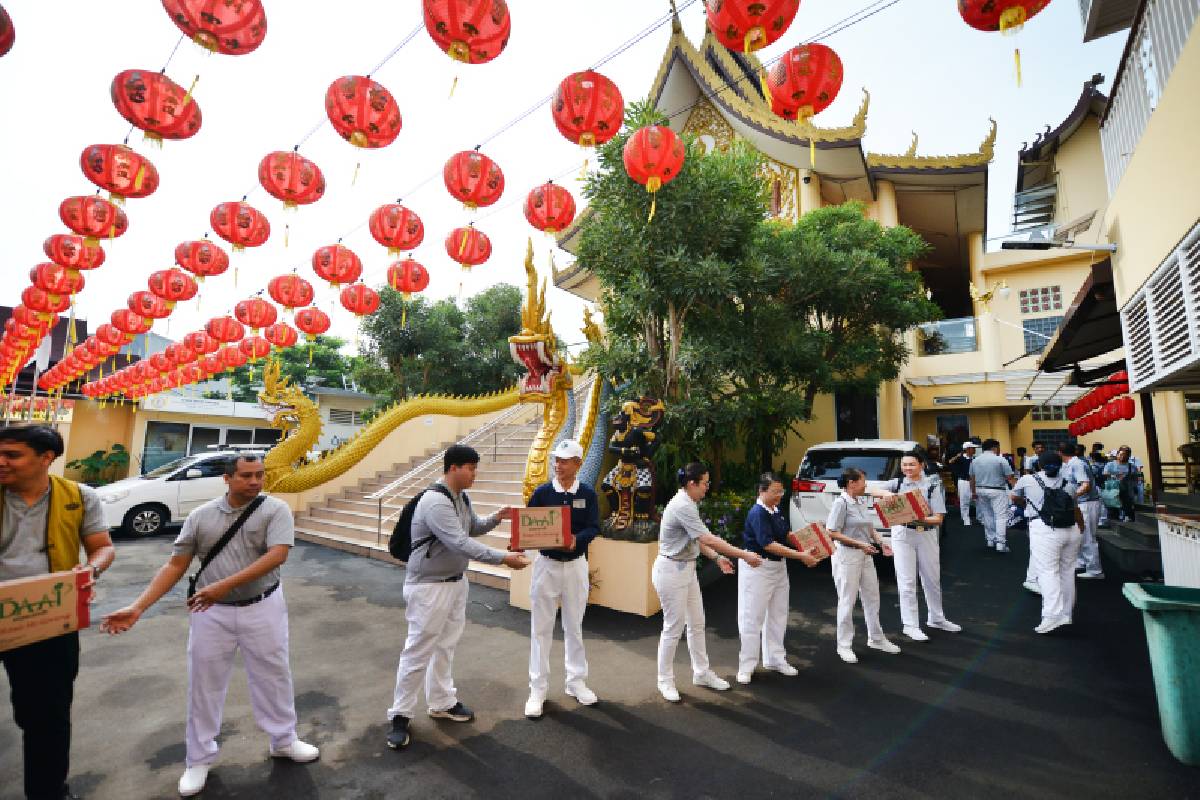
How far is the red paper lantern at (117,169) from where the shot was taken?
6.85 metres

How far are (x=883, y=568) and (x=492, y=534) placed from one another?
5.68m

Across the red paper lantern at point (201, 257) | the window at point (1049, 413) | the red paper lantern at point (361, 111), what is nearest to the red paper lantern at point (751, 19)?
the red paper lantern at point (361, 111)

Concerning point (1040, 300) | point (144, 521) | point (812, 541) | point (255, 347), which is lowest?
point (144, 521)

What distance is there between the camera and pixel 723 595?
655 centimetres

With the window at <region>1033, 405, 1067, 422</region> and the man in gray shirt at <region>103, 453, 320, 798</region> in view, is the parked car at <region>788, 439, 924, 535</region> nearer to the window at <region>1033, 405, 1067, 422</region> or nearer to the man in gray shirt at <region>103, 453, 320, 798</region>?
the man in gray shirt at <region>103, 453, 320, 798</region>

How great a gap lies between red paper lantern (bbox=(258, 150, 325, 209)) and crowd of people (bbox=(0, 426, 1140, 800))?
18.0 feet

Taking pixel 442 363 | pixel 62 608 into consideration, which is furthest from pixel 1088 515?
pixel 442 363

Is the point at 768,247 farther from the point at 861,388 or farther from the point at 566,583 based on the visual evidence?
the point at 566,583

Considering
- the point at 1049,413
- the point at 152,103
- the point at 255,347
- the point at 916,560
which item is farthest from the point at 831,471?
the point at 1049,413

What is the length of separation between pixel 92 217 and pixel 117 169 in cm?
180

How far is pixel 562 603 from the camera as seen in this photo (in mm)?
3908

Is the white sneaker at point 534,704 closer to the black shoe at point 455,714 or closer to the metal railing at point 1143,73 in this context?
the black shoe at point 455,714

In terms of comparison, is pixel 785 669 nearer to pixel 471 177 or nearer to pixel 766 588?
pixel 766 588

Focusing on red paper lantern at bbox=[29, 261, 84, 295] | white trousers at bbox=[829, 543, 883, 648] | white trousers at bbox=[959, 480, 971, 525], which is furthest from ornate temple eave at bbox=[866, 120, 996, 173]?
red paper lantern at bbox=[29, 261, 84, 295]
